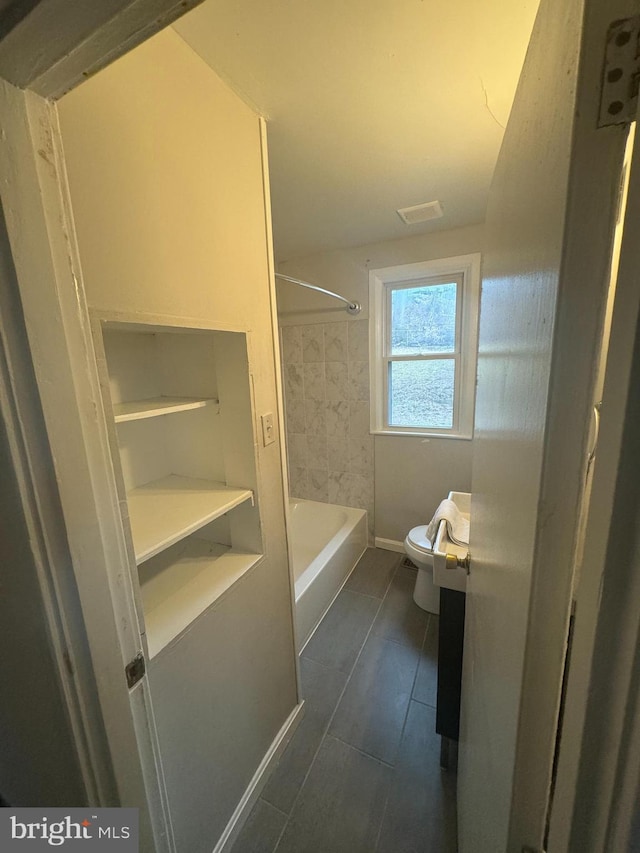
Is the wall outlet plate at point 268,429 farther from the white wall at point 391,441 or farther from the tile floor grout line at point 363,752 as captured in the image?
the white wall at point 391,441

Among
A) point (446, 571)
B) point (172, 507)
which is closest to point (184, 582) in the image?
point (172, 507)

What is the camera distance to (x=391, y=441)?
2516mm

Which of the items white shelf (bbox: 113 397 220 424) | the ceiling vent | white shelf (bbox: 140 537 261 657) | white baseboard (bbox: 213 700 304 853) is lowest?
white baseboard (bbox: 213 700 304 853)

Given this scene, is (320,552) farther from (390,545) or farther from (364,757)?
(364,757)

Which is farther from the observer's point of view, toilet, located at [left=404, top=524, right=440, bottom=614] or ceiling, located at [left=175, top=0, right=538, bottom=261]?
toilet, located at [left=404, top=524, right=440, bottom=614]

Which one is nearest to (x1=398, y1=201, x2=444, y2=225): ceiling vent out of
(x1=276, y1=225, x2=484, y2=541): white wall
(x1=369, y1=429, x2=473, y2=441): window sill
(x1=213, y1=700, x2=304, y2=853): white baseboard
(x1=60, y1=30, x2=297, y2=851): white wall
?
(x1=276, y1=225, x2=484, y2=541): white wall

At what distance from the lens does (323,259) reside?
8.04 ft

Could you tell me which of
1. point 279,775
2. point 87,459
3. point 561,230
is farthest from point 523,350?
point 279,775

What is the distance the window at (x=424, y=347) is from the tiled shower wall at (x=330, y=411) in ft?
0.44

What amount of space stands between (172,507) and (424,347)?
2.00m

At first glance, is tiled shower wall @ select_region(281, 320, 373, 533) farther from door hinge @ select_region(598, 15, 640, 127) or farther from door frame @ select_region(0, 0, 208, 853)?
door hinge @ select_region(598, 15, 640, 127)

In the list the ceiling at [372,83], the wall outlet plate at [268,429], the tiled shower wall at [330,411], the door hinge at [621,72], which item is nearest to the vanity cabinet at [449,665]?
the wall outlet plate at [268,429]

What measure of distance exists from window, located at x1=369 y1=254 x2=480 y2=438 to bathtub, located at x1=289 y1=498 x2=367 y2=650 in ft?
2.59

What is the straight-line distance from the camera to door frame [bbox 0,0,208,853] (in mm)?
427
